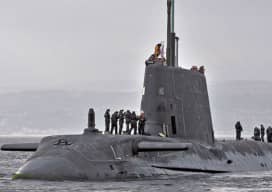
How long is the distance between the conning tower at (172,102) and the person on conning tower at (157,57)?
0.47 metres

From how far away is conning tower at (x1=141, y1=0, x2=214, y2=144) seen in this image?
3052cm

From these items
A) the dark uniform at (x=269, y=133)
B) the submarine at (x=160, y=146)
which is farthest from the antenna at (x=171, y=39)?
the dark uniform at (x=269, y=133)

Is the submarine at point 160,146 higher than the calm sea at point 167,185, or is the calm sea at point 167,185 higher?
the submarine at point 160,146

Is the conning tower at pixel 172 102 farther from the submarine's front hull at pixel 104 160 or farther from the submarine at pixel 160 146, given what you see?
the submarine's front hull at pixel 104 160

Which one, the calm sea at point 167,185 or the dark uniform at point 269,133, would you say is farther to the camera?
the dark uniform at point 269,133

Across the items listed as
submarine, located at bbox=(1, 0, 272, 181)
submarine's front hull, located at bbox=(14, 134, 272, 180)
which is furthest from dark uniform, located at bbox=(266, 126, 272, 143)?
submarine's front hull, located at bbox=(14, 134, 272, 180)

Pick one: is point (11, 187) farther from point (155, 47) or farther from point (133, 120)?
point (155, 47)

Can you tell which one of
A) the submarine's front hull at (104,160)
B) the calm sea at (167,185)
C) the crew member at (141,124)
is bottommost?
the calm sea at (167,185)

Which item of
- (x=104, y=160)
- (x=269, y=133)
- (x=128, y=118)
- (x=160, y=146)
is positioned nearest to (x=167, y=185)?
(x=160, y=146)

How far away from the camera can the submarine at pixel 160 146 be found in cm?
2422

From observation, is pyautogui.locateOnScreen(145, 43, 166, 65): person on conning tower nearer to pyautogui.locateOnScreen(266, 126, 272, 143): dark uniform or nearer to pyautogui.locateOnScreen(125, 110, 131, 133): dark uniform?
pyautogui.locateOnScreen(125, 110, 131, 133): dark uniform

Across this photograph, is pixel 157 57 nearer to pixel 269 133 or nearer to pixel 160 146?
pixel 160 146

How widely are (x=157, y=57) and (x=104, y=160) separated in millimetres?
7847

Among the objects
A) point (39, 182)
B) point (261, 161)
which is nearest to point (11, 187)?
point (39, 182)
